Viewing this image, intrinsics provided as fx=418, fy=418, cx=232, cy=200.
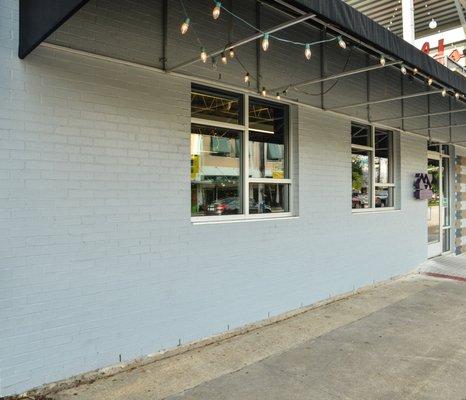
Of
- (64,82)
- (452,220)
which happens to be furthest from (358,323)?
(452,220)

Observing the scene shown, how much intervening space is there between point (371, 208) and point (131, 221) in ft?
16.0

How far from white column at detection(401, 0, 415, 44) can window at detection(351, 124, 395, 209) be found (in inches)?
125

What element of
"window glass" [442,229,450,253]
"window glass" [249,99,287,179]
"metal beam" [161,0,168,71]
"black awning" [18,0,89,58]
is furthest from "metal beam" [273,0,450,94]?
"window glass" [442,229,450,253]

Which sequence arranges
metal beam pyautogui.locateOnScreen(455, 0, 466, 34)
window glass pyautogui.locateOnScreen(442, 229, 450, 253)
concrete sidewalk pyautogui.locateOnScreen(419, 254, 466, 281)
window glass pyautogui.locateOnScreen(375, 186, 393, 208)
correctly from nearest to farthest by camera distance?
window glass pyautogui.locateOnScreen(375, 186, 393, 208) → concrete sidewalk pyautogui.locateOnScreen(419, 254, 466, 281) → metal beam pyautogui.locateOnScreen(455, 0, 466, 34) → window glass pyautogui.locateOnScreen(442, 229, 450, 253)

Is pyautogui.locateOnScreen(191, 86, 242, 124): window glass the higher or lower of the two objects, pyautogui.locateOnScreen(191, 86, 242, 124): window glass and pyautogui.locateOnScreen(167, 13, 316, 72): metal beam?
the lower

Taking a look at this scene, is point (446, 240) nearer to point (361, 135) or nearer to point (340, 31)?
point (361, 135)

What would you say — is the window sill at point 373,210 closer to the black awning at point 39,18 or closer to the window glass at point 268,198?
the window glass at point 268,198

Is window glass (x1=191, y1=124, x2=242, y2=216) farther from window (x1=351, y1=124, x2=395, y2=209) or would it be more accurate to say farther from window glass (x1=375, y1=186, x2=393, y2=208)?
window glass (x1=375, y1=186, x2=393, y2=208)

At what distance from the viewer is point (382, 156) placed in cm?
789

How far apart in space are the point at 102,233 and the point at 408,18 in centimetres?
874

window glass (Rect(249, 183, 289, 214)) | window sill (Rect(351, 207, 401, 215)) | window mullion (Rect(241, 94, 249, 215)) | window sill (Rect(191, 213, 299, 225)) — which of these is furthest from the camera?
window sill (Rect(351, 207, 401, 215))

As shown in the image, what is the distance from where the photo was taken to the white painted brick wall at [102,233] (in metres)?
3.24

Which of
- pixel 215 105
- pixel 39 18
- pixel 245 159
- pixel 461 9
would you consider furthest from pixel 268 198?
pixel 461 9

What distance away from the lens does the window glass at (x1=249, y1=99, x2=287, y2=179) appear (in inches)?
207
